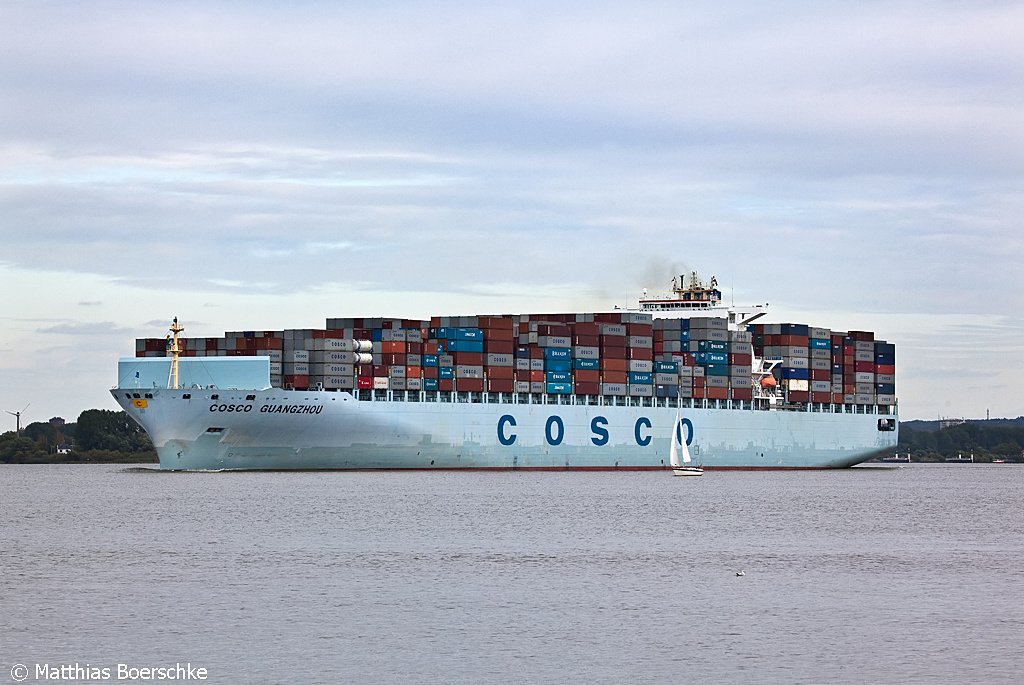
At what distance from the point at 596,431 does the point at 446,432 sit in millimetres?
13007

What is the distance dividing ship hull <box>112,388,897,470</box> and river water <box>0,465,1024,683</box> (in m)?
16.4

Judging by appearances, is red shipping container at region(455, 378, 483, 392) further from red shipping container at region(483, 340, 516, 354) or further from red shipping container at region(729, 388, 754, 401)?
red shipping container at region(729, 388, 754, 401)

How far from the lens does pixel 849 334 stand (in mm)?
118875

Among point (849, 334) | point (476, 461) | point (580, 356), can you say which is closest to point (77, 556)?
point (476, 461)

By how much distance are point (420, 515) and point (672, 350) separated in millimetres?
48963

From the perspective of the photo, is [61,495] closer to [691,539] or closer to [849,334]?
[691,539]

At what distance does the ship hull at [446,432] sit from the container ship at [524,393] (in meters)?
0.11

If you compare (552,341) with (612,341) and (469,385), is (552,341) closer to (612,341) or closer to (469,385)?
(612,341)

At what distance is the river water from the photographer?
1038 inches

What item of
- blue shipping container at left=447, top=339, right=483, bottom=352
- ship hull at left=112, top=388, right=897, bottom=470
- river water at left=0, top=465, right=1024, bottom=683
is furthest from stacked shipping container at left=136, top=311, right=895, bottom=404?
river water at left=0, top=465, right=1024, bottom=683

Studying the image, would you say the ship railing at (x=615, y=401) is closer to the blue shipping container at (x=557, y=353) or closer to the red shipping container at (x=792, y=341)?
the blue shipping container at (x=557, y=353)

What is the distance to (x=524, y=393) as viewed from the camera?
97438 mm

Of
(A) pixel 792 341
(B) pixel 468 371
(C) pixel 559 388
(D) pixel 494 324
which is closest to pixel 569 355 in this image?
(C) pixel 559 388

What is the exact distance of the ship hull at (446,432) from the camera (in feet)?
277
